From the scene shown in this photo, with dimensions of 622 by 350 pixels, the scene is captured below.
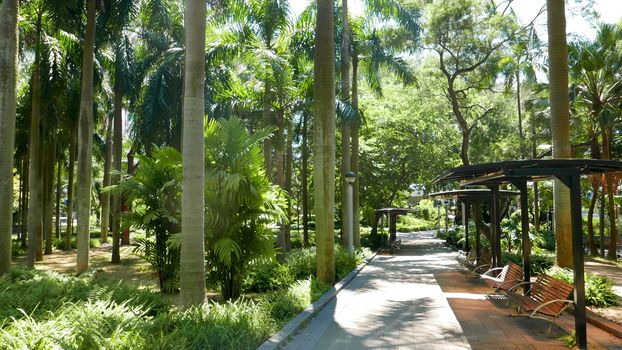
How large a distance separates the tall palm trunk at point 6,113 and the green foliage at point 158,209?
2526 millimetres

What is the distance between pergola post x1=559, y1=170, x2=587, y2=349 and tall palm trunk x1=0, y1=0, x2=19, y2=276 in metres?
10.3

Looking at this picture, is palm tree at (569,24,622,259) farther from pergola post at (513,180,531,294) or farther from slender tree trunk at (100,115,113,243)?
slender tree trunk at (100,115,113,243)

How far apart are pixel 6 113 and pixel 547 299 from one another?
10.8 metres

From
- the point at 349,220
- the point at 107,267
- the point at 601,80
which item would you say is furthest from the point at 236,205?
the point at 601,80

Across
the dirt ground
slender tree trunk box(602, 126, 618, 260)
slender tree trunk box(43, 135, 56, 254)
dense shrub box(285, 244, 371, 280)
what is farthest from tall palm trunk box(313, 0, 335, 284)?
slender tree trunk box(43, 135, 56, 254)

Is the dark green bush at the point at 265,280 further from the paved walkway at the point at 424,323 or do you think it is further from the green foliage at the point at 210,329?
the green foliage at the point at 210,329

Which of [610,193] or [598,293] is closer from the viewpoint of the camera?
[598,293]

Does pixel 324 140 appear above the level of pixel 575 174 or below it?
above

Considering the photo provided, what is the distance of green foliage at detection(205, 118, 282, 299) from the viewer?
10.7 metres

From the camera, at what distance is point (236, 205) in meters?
10.8

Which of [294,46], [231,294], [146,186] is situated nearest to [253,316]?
[231,294]

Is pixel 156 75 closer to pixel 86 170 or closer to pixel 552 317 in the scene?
pixel 86 170

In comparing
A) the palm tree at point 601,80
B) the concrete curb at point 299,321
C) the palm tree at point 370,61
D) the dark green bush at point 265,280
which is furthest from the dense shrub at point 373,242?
the dark green bush at point 265,280

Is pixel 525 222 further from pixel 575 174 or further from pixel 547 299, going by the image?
pixel 575 174
